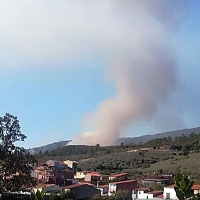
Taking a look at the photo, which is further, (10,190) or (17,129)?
(17,129)

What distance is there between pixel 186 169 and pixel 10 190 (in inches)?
1336

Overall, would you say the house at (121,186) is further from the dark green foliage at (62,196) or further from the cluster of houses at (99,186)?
the dark green foliage at (62,196)

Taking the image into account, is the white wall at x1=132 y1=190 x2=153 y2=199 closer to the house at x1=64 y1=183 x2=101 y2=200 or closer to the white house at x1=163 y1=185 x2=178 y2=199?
the white house at x1=163 y1=185 x2=178 y2=199

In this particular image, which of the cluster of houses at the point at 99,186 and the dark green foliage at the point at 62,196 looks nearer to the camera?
the dark green foliage at the point at 62,196

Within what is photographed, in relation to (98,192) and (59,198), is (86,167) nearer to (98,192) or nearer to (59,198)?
(98,192)

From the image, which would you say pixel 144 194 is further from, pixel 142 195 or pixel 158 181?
pixel 158 181

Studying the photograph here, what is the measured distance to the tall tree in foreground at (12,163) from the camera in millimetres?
24766

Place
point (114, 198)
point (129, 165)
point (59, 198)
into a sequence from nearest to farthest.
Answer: point (59, 198)
point (114, 198)
point (129, 165)

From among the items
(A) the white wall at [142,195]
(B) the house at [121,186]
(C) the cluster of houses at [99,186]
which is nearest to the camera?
(A) the white wall at [142,195]

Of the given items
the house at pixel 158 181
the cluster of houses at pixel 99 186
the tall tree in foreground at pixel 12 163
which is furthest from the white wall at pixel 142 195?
the tall tree in foreground at pixel 12 163

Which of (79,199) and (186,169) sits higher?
(186,169)

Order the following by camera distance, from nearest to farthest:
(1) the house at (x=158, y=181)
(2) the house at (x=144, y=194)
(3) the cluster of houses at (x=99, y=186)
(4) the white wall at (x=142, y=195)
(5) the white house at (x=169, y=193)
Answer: (5) the white house at (x=169, y=193) < (4) the white wall at (x=142, y=195) < (2) the house at (x=144, y=194) < (3) the cluster of houses at (x=99, y=186) < (1) the house at (x=158, y=181)

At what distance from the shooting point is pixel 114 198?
35188 mm

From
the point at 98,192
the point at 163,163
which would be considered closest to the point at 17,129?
the point at 98,192
